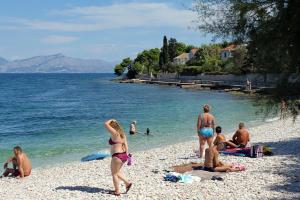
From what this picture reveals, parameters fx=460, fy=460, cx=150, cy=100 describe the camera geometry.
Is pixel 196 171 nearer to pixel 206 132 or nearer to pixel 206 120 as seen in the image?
pixel 206 132

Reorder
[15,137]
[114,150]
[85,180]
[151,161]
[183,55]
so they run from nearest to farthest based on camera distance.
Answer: [114,150] < [85,180] < [151,161] < [15,137] < [183,55]

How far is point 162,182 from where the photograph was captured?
12.4m

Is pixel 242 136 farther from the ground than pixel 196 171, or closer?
farther from the ground

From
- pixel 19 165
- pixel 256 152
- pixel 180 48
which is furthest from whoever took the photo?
pixel 180 48

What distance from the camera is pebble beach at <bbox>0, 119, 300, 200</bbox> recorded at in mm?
11141

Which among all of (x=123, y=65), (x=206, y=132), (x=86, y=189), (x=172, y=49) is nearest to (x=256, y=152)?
(x=206, y=132)

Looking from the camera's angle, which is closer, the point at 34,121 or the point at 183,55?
the point at 34,121

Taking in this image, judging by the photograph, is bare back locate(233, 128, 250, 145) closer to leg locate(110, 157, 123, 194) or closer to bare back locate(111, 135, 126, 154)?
leg locate(110, 157, 123, 194)

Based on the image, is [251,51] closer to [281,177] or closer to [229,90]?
[281,177]

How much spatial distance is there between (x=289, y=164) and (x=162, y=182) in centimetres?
440

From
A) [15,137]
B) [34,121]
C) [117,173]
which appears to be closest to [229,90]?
[34,121]

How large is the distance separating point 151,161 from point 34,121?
88.1 ft

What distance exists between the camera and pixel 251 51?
8.53 metres

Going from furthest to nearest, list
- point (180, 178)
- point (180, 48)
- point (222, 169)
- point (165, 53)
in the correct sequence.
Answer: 1. point (180, 48)
2. point (165, 53)
3. point (222, 169)
4. point (180, 178)
